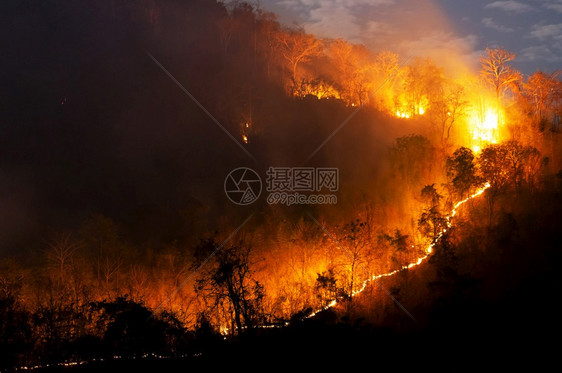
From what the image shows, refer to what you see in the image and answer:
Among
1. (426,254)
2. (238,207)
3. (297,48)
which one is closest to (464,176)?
(426,254)

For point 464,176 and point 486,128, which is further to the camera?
point 486,128

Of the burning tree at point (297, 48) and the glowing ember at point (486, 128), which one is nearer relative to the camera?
the glowing ember at point (486, 128)

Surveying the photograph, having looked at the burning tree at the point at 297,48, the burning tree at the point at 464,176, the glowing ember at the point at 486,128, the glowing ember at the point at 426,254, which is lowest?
the glowing ember at the point at 426,254

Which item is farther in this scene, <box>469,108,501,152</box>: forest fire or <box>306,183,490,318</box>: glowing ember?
<box>469,108,501,152</box>: forest fire

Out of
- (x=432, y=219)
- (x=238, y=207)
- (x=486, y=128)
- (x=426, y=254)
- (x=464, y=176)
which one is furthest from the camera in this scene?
(x=238, y=207)

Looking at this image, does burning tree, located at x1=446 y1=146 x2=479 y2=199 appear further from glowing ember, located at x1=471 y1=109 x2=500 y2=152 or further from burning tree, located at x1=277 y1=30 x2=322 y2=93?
burning tree, located at x1=277 y1=30 x2=322 y2=93

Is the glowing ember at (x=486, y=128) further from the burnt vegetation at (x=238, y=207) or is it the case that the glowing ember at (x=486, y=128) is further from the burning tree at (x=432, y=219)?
the burning tree at (x=432, y=219)

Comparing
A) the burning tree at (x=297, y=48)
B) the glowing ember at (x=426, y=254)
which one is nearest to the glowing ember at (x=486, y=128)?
the glowing ember at (x=426, y=254)

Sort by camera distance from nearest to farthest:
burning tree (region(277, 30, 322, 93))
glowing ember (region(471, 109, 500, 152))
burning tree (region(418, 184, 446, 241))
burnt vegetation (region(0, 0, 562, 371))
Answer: burnt vegetation (region(0, 0, 562, 371)) < burning tree (region(418, 184, 446, 241)) < glowing ember (region(471, 109, 500, 152)) < burning tree (region(277, 30, 322, 93))

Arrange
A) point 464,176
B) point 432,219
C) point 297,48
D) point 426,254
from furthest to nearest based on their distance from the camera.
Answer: point 297,48, point 464,176, point 432,219, point 426,254

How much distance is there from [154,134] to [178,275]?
15044 millimetres

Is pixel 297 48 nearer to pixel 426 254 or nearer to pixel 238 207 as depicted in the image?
pixel 238 207

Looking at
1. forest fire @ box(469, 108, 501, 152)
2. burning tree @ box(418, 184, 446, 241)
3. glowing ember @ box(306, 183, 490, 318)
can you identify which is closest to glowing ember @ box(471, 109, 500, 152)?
forest fire @ box(469, 108, 501, 152)

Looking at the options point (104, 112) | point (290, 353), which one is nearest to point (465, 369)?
point (290, 353)
